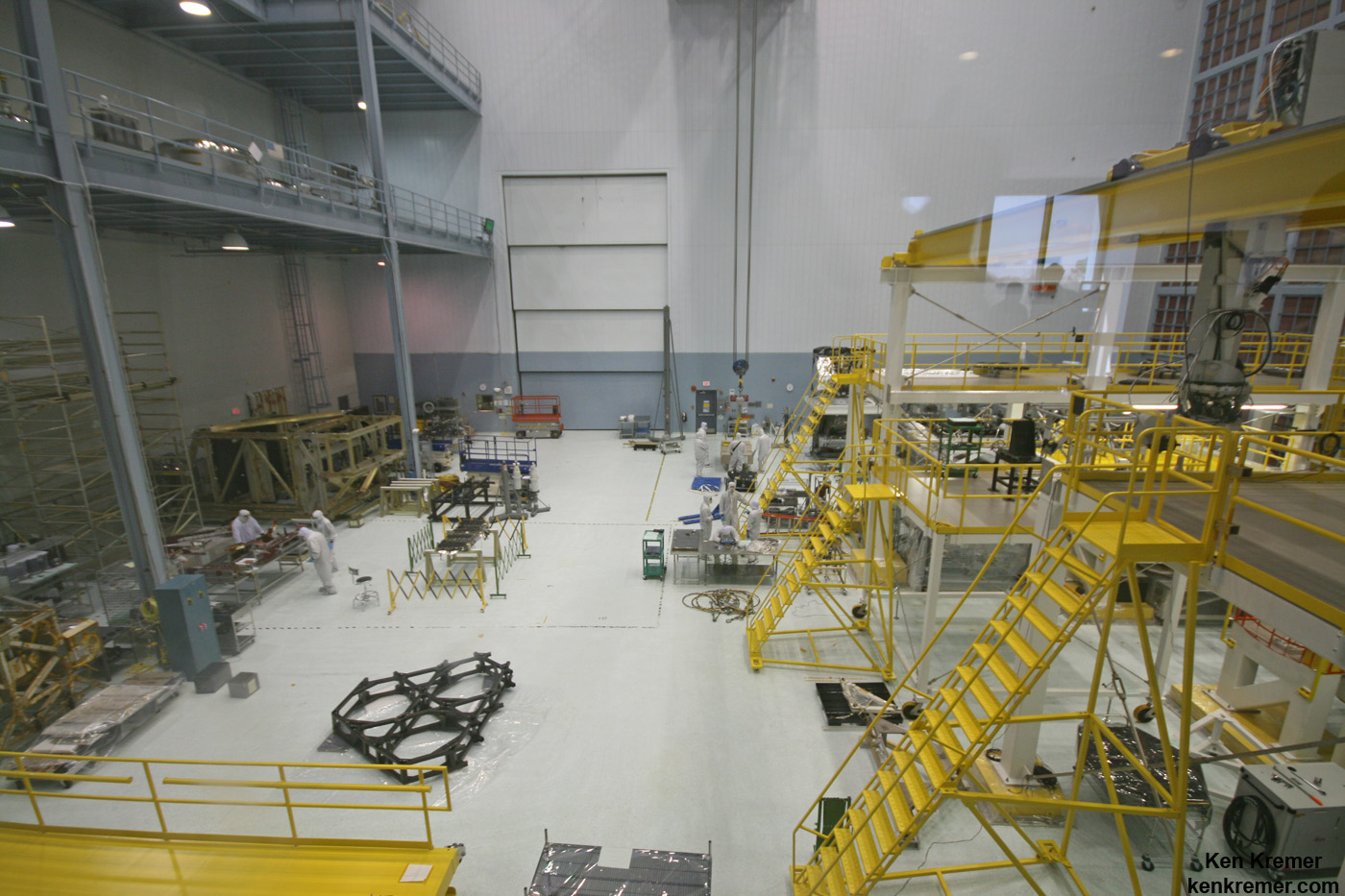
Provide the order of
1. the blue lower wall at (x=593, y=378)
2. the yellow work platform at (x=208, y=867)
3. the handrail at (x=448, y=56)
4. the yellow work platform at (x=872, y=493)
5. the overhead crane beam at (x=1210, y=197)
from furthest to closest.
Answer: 1. the blue lower wall at (x=593, y=378)
2. the handrail at (x=448, y=56)
3. the yellow work platform at (x=872, y=493)
4. the yellow work platform at (x=208, y=867)
5. the overhead crane beam at (x=1210, y=197)

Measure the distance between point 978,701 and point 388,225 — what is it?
17.2 m

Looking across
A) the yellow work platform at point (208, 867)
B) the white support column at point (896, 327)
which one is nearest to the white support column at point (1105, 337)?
the white support column at point (896, 327)

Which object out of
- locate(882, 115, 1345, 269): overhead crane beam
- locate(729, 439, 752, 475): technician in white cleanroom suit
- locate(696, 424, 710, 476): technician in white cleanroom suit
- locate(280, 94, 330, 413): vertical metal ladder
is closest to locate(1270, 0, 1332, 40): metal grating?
locate(882, 115, 1345, 269): overhead crane beam

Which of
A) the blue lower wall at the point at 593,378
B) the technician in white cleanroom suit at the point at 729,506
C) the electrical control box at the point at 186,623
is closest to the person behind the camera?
the electrical control box at the point at 186,623

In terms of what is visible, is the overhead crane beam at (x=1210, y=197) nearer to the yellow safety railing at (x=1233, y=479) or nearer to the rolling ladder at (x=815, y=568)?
the yellow safety railing at (x=1233, y=479)

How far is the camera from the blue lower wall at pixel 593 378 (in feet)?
74.9

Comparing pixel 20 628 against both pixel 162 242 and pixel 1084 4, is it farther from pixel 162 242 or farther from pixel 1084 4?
pixel 1084 4

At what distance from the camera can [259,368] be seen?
1922 cm

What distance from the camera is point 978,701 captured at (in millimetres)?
4410

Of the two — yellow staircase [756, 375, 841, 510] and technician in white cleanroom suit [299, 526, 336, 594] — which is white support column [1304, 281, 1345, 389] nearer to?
yellow staircase [756, 375, 841, 510]

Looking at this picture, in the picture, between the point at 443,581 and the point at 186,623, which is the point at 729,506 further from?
the point at 186,623

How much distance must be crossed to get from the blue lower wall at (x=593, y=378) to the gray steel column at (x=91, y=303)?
15.3 metres

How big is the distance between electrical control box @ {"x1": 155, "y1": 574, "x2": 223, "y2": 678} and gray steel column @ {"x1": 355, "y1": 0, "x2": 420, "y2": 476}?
8.51 meters

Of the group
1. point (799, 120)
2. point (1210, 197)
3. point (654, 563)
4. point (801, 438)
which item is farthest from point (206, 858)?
point (799, 120)
